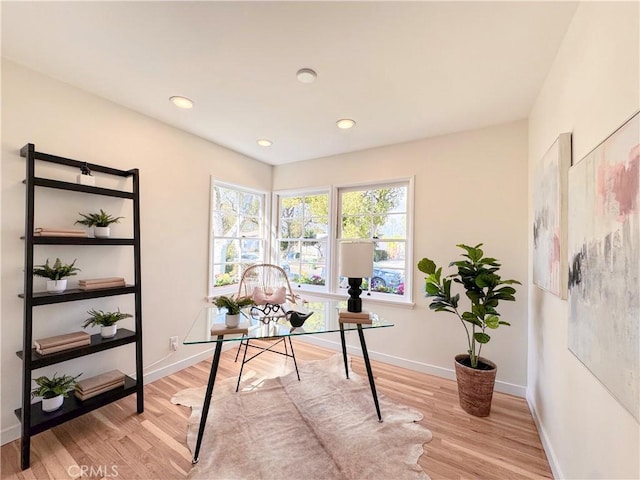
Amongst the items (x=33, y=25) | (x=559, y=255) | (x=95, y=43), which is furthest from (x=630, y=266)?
(x=33, y=25)

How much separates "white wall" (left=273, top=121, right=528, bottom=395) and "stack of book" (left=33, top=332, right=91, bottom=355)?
2.50m

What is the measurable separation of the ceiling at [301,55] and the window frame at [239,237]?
876mm

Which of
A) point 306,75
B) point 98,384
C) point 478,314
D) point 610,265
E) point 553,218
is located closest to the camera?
point 610,265

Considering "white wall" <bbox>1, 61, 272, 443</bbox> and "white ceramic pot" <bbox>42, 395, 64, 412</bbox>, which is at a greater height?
"white wall" <bbox>1, 61, 272, 443</bbox>

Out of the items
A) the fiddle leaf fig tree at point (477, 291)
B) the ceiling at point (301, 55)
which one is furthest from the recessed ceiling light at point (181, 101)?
the fiddle leaf fig tree at point (477, 291)

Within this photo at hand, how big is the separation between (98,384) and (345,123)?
285 cm

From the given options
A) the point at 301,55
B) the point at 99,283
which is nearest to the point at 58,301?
the point at 99,283

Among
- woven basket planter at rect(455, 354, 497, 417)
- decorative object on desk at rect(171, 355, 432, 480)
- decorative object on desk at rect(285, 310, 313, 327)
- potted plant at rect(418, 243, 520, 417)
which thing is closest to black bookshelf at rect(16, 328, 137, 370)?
decorative object on desk at rect(171, 355, 432, 480)

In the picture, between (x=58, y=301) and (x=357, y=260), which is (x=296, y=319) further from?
(x=58, y=301)

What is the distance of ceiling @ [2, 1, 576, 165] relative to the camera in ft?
4.38

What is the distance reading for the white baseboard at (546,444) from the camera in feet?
4.89

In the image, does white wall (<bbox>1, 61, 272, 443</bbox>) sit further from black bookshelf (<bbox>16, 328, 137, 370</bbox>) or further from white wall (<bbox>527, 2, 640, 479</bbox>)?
white wall (<bbox>527, 2, 640, 479</bbox>)

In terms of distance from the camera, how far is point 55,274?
1.77 m

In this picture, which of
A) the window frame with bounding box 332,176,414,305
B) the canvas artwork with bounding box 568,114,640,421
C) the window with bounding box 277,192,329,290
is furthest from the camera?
the window with bounding box 277,192,329,290
